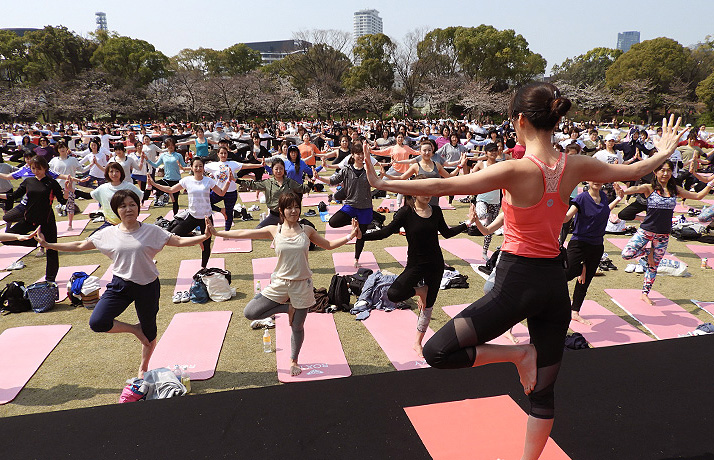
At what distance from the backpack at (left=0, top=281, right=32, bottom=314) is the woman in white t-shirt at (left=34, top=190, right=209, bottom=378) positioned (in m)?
2.55

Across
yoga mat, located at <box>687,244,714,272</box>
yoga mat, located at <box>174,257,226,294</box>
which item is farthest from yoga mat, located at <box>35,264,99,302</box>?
yoga mat, located at <box>687,244,714,272</box>

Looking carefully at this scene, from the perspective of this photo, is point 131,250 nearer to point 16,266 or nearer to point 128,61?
point 16,266

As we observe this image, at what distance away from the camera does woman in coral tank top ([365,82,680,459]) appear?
215 cm

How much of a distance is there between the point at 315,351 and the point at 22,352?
3244 millimetres

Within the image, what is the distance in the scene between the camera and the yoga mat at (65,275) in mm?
6846

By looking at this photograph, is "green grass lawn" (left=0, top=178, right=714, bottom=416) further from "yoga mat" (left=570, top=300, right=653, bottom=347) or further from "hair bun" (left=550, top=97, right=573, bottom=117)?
"hair bun" (left=550, top=97, right=573, bottom=117)

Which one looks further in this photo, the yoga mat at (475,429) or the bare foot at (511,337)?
the bare foot at (511,337)

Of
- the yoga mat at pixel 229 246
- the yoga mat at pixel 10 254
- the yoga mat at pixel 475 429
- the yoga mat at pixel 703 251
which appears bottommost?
the yoga mat at pixel 703 251

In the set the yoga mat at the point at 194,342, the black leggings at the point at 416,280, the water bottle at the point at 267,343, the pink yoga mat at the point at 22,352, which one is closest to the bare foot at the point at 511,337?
the black leggings at the point at 416,280

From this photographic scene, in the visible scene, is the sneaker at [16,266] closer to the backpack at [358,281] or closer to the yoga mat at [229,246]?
the yoga mat at [229,246]

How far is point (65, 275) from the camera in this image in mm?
7680

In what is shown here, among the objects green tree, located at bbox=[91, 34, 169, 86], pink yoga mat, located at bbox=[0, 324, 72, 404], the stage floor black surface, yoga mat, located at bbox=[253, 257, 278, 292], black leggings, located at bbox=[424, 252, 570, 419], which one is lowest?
pink yoga mat, located at bbox=[0, 324, 72, 404]

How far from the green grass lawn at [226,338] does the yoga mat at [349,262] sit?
14cm

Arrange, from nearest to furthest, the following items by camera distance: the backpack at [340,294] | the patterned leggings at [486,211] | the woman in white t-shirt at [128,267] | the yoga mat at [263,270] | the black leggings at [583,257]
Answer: the woman in white t-shirt at [128,267], the black leggings at [583,257], the backpack at [340,294], the yoga mat at [263,270], the patterned leggings at [486,211]
